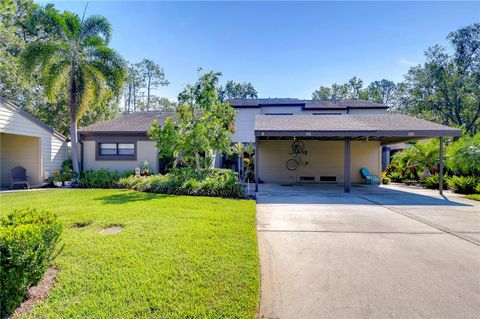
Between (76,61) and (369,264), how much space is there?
1574 cm

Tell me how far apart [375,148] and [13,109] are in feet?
65.3

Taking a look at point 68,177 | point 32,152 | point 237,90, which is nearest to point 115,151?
point 68,177

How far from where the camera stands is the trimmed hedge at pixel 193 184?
372 inches

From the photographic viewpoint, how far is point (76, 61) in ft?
41.5

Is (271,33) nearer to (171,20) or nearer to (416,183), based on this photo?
(171,20)

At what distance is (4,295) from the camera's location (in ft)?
7.96

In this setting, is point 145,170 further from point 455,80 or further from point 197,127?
point 455,80

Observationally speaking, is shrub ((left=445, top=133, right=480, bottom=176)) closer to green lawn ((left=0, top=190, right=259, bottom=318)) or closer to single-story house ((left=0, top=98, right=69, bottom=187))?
green lawn ((left=0, top=190, right=259, bottom=318))

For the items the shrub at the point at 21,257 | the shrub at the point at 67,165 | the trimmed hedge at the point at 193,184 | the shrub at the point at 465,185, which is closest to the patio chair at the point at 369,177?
the shrub at the point at 465,185

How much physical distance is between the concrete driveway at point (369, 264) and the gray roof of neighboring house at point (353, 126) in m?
4.34

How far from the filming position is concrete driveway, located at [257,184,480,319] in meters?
2.71

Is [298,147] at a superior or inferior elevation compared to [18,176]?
superior

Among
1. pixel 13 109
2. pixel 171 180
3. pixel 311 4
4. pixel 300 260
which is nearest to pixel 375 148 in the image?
pixel 311 4

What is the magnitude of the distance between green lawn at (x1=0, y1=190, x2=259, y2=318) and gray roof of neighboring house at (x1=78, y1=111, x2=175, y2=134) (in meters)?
8.79
